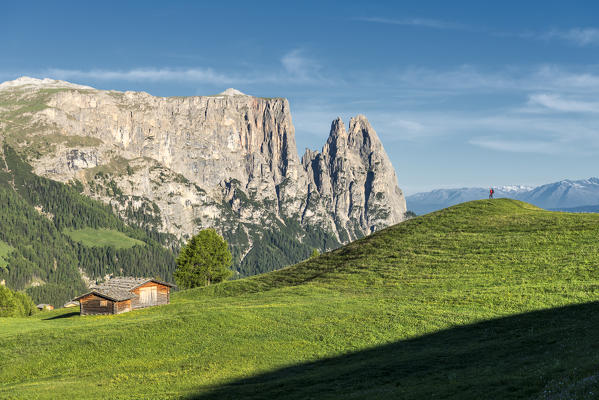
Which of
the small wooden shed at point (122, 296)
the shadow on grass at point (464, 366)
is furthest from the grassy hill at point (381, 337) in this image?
the small wooden shed at point (122, 296)

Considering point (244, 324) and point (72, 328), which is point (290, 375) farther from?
point (72, 328)

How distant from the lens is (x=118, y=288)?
8119cm

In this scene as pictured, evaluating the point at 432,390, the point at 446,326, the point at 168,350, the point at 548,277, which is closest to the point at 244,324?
the point at 168,350

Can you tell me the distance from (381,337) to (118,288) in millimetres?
53057

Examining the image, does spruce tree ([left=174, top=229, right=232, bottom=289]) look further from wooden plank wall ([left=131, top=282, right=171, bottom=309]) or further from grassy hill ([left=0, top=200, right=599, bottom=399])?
grassy hill ([left=0, top=200, right=599, bottom=399])

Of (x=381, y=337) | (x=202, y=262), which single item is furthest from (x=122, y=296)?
(x=381, y=337)

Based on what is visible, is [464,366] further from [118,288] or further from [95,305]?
[118,288]

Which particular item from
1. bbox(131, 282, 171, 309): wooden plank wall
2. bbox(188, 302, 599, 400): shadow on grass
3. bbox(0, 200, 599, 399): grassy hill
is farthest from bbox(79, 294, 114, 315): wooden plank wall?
bbox(188, 302, 599, 400): shadow on grass

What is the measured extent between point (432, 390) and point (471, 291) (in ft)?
112

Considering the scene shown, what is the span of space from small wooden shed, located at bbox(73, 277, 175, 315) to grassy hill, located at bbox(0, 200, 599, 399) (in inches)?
190

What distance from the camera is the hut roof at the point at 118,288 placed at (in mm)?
77688

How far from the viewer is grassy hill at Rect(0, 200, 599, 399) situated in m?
27.8

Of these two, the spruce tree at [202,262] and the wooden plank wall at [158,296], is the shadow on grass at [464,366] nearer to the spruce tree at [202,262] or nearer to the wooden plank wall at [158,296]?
the wooden plank wall at [158,296]

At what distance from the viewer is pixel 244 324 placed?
5197 cm
